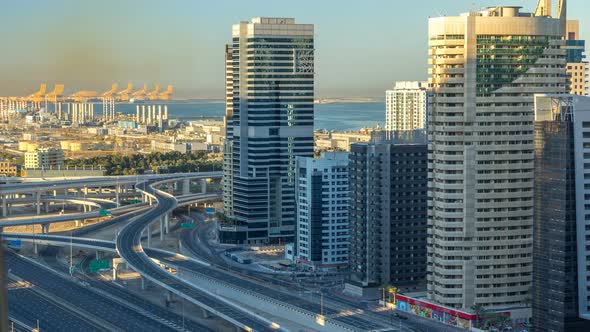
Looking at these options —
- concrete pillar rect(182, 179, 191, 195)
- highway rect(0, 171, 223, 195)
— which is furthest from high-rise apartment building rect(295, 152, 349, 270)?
concrete pillar rect(182, 179, 191, 195)

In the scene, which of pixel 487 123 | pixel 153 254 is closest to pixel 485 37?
pixel 487 123

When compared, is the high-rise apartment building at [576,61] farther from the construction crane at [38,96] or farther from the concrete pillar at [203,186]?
the construction crane at [38,96]

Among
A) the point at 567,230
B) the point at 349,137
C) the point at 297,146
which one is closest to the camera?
the point at 567,230

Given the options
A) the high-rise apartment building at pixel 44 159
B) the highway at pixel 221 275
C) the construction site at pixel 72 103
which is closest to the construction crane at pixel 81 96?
the construction site at pixel 72 103

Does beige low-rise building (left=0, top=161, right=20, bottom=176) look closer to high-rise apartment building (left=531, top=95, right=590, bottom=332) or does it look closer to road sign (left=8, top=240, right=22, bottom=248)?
road sign (left=8, top=240, right=22, bottom=248)

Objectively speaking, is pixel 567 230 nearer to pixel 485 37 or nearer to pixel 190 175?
pixel 485 37

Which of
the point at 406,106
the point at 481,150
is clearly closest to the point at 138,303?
the point at 481,150
